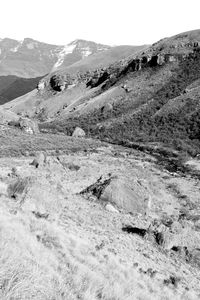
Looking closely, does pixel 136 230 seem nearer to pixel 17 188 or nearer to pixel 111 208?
pixel 111 208

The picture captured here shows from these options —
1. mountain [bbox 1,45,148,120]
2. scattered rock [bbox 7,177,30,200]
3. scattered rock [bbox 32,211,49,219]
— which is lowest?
mountain [bbox 1,45,148,120]

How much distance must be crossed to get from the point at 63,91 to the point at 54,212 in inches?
4929

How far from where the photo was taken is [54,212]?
1948 cm

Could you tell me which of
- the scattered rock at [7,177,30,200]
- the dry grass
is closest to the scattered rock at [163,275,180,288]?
the dry grass

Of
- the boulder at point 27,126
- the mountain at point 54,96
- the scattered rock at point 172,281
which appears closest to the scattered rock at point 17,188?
the scattered rock at point 172,281

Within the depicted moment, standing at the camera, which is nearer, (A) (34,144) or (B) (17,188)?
(B) (17,188)

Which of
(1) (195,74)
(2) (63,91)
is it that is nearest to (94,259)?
(1) (195,74)

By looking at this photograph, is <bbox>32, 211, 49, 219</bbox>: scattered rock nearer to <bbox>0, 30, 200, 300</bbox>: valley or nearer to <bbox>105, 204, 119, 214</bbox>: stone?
<bbox>0, 30, 200, 300</bbox>: valley

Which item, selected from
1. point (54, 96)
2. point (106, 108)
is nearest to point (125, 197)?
point (106, 108)

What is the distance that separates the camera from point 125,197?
2414cm

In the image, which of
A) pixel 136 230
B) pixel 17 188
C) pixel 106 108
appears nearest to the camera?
pixel 17 188

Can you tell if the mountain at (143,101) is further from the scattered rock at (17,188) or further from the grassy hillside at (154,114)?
the scattered rock at (17,188)

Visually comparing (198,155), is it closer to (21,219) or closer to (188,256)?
(188,256)

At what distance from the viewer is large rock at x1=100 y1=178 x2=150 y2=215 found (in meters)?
23.8
